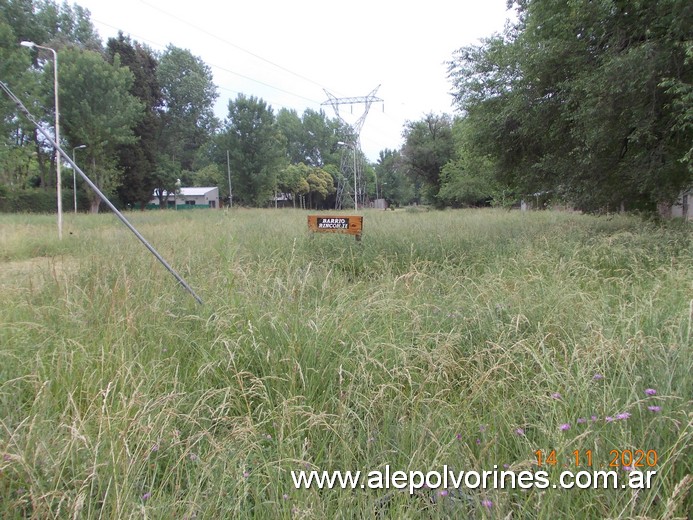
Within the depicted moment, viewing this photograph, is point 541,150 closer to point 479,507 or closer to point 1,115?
point 479,507

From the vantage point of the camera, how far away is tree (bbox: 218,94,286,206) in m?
44.8

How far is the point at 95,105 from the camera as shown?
31969 millimetres

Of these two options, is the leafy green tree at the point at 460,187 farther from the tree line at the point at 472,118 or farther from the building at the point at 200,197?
the building at the point at 200,197

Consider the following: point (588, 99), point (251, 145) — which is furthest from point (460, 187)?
point (588, 99)

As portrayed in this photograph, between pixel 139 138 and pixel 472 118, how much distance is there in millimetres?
34481

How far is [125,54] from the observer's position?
38.9 metres

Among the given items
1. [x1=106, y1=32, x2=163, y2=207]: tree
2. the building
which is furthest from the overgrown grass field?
the building

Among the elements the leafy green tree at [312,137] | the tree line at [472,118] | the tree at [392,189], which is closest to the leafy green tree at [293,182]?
the tree line at [472,118]

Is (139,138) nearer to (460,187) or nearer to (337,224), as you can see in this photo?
(460,187)

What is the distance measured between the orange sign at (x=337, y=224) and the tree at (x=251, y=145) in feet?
129

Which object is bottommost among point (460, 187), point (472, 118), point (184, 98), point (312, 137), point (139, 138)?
point (472, 118)

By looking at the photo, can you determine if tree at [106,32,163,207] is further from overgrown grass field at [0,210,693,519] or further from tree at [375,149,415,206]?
tree at [375,149,415,206]
